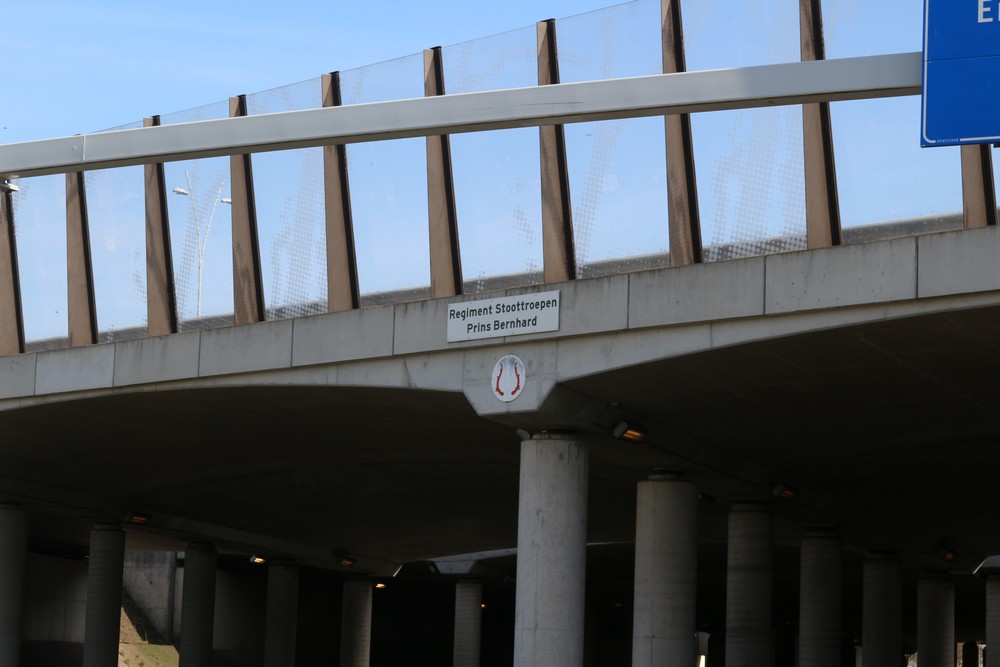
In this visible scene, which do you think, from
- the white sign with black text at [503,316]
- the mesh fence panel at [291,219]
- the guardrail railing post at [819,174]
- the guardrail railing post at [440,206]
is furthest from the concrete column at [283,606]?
the guardrail railing post at [819,174]

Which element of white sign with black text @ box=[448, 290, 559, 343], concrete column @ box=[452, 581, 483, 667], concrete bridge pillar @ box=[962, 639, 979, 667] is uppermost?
white sign with black text @ box=[448, 290, 559, 343]

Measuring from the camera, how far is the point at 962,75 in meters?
12.4

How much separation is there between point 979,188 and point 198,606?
26228 millimetres

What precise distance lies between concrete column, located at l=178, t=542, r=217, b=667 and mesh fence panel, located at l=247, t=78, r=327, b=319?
17254 mm

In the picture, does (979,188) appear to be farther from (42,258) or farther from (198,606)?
(198,606)

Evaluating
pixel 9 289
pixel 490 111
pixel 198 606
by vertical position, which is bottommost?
pixel 198 606

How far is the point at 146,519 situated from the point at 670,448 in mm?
15971

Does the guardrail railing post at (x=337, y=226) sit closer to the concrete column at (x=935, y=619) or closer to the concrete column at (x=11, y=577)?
the concrete column at (x=11, y=577)

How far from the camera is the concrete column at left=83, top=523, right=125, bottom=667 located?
107ft

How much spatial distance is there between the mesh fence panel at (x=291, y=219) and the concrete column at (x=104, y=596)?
44.3ft

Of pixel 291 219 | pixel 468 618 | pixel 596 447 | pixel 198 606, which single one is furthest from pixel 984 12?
pixel 468 618

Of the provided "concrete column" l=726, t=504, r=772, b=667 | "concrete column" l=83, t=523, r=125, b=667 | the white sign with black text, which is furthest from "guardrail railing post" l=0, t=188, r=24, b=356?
"concrete column" l=726, t=504, r=772, b=667

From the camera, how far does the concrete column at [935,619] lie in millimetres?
38219

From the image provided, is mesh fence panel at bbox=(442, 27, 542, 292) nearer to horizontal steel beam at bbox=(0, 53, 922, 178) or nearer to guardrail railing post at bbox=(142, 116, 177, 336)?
guardrail railing post at bbox=(142, 116, 177, 336)
